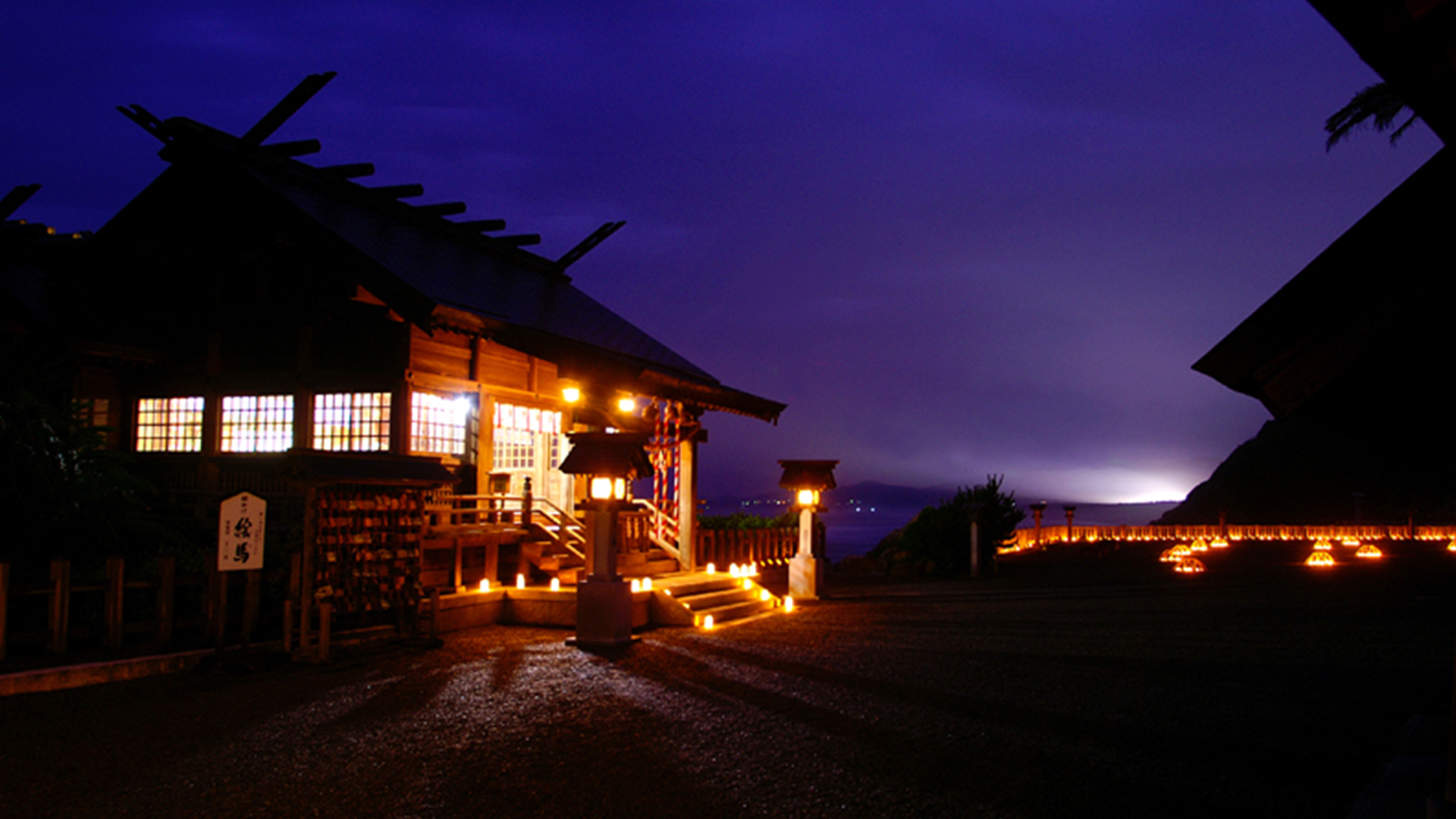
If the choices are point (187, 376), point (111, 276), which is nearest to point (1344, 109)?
point (187, 376)

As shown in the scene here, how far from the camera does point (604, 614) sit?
11617 mm

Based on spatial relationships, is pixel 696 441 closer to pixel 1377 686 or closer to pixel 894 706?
pixel 894 706

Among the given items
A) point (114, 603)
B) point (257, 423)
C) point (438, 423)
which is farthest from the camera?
point (257, 423)

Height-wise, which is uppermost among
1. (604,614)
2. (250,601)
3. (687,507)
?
(687,507)

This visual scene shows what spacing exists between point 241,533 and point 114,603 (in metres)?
1.36

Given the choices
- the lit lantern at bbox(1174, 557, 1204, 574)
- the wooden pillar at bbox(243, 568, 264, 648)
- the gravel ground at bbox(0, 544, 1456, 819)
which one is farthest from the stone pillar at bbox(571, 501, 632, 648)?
the lit lantern at bbox(1174, 557, 1204, 574)

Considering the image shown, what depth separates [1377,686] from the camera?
845 cm

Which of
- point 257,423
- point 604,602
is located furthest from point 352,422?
point 604,602

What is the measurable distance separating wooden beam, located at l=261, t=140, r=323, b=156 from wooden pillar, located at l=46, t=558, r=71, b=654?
35.9 ft

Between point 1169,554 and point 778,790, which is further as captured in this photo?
point 1169,554

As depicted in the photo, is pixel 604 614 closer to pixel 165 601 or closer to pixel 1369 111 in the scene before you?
pixel 165 601

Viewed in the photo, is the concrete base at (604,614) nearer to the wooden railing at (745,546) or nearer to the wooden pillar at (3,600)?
the wooden railing at (745,546)

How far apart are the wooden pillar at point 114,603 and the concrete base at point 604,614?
522cm

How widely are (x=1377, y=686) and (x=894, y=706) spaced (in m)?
4.99
